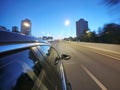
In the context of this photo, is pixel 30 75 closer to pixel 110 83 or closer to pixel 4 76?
pixel 4 76

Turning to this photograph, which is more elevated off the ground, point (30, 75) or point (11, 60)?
point (11, 60)

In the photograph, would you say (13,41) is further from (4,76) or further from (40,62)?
(40,62)

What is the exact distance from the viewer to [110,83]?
7789mm

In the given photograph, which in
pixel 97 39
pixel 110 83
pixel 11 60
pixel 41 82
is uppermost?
pixel 11 60

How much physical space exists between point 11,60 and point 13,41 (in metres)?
0.26

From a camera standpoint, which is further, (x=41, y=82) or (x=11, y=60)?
(x=41, y=82)

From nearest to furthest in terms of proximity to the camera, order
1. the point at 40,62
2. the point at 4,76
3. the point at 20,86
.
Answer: the point at 4,76
the point at 20,86
the point at 40,62

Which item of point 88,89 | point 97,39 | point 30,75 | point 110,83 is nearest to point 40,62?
point 30,75

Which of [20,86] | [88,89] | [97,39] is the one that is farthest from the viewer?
[97,39]

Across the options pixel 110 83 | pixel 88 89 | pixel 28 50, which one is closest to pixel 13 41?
pixel 28 50

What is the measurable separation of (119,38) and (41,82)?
63842 mm

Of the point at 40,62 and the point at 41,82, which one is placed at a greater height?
the point at 40,62

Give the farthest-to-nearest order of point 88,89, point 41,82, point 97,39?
1. point 97,39
2. point 88,89
3. point 41,82

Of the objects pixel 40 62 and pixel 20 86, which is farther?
pixel 40 62
